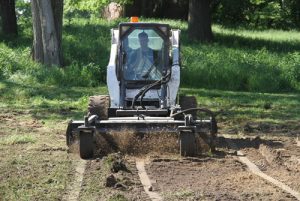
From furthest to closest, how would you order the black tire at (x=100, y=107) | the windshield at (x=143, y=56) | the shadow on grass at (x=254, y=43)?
the shadow on grass at (x=254, y=43)
the windshield at (x=143, y=56)
the black tire at (x=100, y=107)

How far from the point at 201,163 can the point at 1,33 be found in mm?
23247

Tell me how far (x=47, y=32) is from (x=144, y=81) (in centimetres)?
1062

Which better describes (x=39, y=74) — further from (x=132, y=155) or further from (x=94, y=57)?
(x=132, y=155)

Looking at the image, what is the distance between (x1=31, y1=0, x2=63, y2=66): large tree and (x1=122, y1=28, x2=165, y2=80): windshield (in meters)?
10.3

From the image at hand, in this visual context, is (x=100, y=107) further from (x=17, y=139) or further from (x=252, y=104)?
(x=252, y=104)

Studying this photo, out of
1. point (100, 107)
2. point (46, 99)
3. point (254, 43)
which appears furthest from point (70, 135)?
point (254, 43)

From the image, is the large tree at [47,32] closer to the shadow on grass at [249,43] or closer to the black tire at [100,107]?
the shadow on grass at [249,43]

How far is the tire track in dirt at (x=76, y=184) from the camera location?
8.59 metres

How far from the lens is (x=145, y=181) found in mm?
9586

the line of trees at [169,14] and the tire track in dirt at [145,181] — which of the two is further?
the line of trees at [169,14]

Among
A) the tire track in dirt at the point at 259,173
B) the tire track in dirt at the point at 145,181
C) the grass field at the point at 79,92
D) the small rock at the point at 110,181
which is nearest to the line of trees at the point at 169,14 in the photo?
the grass field at the point at 79,92

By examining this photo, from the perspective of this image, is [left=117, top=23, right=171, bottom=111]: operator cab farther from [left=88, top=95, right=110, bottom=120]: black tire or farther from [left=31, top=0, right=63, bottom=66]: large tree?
[left=31, top=0, right=63, bottom=66]: large tree

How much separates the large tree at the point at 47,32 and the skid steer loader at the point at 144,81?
982 cm

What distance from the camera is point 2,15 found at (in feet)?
108
